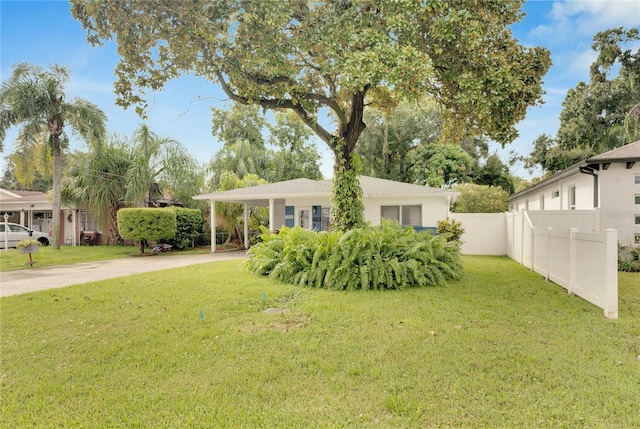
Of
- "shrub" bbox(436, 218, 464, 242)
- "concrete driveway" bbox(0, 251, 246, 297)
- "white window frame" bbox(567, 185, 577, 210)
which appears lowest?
"concrete driveway" bbox(0, 251, 246, 297)

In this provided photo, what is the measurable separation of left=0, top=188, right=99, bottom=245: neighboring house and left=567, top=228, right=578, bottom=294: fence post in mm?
20928

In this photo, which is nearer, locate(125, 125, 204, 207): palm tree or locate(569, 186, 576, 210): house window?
locate(569, 186, 576, 210): house window

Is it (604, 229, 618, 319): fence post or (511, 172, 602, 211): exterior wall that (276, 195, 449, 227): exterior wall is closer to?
(511, 172, 602, 211): exterior wall

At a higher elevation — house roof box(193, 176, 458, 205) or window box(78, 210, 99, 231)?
house roof box(193, 176, 458, 205)

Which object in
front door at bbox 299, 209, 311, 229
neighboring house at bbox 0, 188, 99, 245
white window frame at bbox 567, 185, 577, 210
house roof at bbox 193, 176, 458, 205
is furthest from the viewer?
neighboring house at bbox 0, 188, 99, 245

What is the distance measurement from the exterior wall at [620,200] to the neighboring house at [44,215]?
72.6ft

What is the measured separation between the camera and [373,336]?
13.7 ft

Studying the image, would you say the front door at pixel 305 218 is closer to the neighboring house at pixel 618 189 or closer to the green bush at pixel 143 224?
the green bush at pixel 143 224

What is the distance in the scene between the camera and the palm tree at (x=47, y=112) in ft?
46.3

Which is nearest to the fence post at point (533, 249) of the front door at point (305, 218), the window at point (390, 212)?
the window at point (390, 212)

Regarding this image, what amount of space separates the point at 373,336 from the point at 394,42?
5661 millimetres

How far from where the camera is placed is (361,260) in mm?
7223

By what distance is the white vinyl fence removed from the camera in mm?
5129

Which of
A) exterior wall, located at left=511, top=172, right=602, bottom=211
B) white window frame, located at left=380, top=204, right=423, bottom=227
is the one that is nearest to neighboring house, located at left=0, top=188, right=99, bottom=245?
white window frame, located at left=380, top=204, right=423, bottom=227
